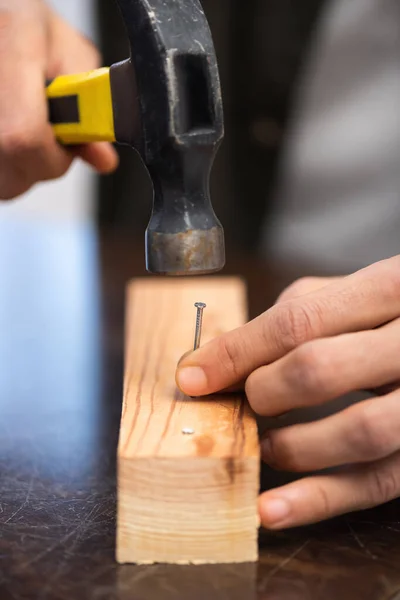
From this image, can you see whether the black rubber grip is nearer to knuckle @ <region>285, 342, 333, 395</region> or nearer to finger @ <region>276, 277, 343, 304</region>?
finger @ <region>276, 277, 343, 304</region>

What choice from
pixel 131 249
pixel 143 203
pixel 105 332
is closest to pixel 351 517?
pixel 105 332

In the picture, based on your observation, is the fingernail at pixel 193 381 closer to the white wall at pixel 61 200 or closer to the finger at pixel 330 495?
the finger at pixel 330 495

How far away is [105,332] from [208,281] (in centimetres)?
24

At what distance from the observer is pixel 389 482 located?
0.89 meters

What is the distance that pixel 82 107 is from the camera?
3.83ft

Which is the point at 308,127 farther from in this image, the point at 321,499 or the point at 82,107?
the point at 321,499

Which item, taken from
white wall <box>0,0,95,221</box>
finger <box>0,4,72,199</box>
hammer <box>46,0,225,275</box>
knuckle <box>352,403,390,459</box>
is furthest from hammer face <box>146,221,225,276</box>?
white wall <box>0,0,95,221</box>

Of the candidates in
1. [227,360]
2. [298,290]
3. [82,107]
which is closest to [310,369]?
[227,360]

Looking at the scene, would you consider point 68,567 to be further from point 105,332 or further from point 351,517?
point 105,332

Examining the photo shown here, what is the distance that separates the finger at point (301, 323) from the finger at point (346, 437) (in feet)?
0.29

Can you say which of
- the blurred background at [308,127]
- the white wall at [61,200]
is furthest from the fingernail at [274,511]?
the white wall at [61,200]

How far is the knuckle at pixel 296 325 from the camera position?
89 centimetres

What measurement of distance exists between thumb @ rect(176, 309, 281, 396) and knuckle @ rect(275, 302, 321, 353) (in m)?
0.02

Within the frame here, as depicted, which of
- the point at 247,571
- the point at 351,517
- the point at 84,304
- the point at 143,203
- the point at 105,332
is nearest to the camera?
the point at 247,571
